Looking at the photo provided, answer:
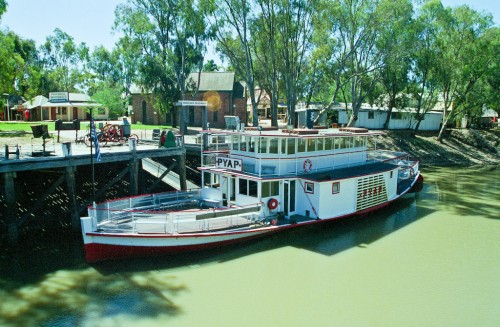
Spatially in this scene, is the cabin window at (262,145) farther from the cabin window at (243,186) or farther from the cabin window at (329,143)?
the cabin window at (329,143)

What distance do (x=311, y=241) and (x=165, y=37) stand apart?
28007 mm

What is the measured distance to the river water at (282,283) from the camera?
1249cm

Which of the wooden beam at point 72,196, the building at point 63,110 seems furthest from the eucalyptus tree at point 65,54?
the wooden beam at point 72,196

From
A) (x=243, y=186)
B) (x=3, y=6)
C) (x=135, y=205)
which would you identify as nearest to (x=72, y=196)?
(x=135, y=205)

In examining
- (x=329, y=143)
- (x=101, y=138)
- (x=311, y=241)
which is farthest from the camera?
(x=101, y=138)

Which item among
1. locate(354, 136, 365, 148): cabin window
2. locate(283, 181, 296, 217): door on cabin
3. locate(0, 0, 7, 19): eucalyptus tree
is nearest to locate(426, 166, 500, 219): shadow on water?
locate(354, 136, 365, 148): cabin window

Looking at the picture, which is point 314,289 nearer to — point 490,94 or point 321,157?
→ point 321,157

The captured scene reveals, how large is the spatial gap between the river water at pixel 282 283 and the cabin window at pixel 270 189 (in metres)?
1.97

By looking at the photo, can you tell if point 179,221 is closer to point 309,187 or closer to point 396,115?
point 309,187

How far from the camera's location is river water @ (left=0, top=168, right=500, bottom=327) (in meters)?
12.5

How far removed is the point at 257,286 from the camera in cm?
1448

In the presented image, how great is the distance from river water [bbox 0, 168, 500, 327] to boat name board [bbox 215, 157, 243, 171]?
3719 millimetres

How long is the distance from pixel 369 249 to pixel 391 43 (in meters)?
25.7

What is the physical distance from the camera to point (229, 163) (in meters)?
20.1
